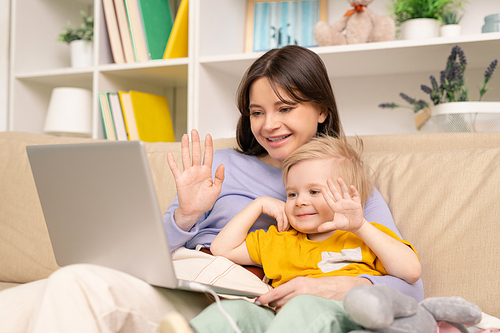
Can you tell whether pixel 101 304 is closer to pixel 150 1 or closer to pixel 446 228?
pixel 446 228

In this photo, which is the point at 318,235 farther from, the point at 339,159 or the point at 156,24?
the point at 156,24

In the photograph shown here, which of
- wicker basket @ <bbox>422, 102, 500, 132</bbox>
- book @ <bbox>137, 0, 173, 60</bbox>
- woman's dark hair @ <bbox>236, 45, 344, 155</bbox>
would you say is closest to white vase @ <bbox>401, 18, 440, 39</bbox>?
wicker basket @ <bbox>422, 102, 500, 132</bbox>

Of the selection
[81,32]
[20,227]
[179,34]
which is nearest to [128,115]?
[179,34]

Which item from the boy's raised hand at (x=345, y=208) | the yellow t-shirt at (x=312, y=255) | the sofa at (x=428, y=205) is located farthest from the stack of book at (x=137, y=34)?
the boy's raised hand at (x=345, y=208)

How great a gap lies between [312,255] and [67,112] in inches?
56.3

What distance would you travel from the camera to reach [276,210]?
3.16ft

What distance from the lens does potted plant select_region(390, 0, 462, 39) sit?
4.54ft

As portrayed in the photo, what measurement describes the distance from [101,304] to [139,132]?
1.26 metres

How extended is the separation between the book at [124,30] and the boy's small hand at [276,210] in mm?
1103

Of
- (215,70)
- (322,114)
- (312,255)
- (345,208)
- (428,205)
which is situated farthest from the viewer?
(215,70)

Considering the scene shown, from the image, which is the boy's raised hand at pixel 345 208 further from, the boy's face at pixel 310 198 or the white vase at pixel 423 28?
the white vase at pixel 423 28

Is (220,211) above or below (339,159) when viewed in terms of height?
below

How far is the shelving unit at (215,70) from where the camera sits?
4.74 ft

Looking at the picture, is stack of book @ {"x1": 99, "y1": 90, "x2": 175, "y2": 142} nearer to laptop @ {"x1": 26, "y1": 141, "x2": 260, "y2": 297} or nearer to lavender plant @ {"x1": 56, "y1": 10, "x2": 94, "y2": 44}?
lavender plant @ {"x1": 56, "y1": 10, "x2": 94, "y2": 44}
